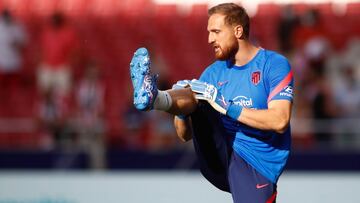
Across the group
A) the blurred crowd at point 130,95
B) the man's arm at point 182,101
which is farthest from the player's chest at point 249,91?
the blurred crowd at point 130,95

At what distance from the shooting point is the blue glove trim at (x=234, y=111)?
21.7 ft

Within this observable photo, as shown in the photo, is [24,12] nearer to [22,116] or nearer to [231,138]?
[22,116]

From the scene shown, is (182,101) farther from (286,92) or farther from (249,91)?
(286,92)

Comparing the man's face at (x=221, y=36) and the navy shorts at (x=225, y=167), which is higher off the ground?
the man's face at (x=221, y=36)

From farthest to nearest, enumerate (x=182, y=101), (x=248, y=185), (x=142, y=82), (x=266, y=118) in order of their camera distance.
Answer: (x=248, y=185) < (x=182, y=101) < (x=266, y=118) < (x=142, y=82)

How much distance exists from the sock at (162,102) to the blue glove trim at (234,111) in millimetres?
394

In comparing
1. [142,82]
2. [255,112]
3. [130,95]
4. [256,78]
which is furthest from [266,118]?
[130,95]

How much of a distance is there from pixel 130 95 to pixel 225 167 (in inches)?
253

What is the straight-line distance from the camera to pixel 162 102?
21.7 feet

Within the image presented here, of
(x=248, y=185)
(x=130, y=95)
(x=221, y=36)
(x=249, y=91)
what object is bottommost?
(x=130, y=95)

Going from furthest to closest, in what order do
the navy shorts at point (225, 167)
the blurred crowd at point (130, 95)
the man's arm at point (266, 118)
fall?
1. the blurred crowd at point (130, 95)
2. the navy shorts at point (225, 167)
3. the man's arm at point (266, 118)

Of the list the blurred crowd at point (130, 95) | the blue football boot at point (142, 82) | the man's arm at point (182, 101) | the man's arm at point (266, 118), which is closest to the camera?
the blue football boot at point (142, 82)

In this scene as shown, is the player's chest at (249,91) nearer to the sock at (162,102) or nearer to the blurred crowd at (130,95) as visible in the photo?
the sock at (162,102)

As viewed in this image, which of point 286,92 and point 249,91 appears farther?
point 249,91
